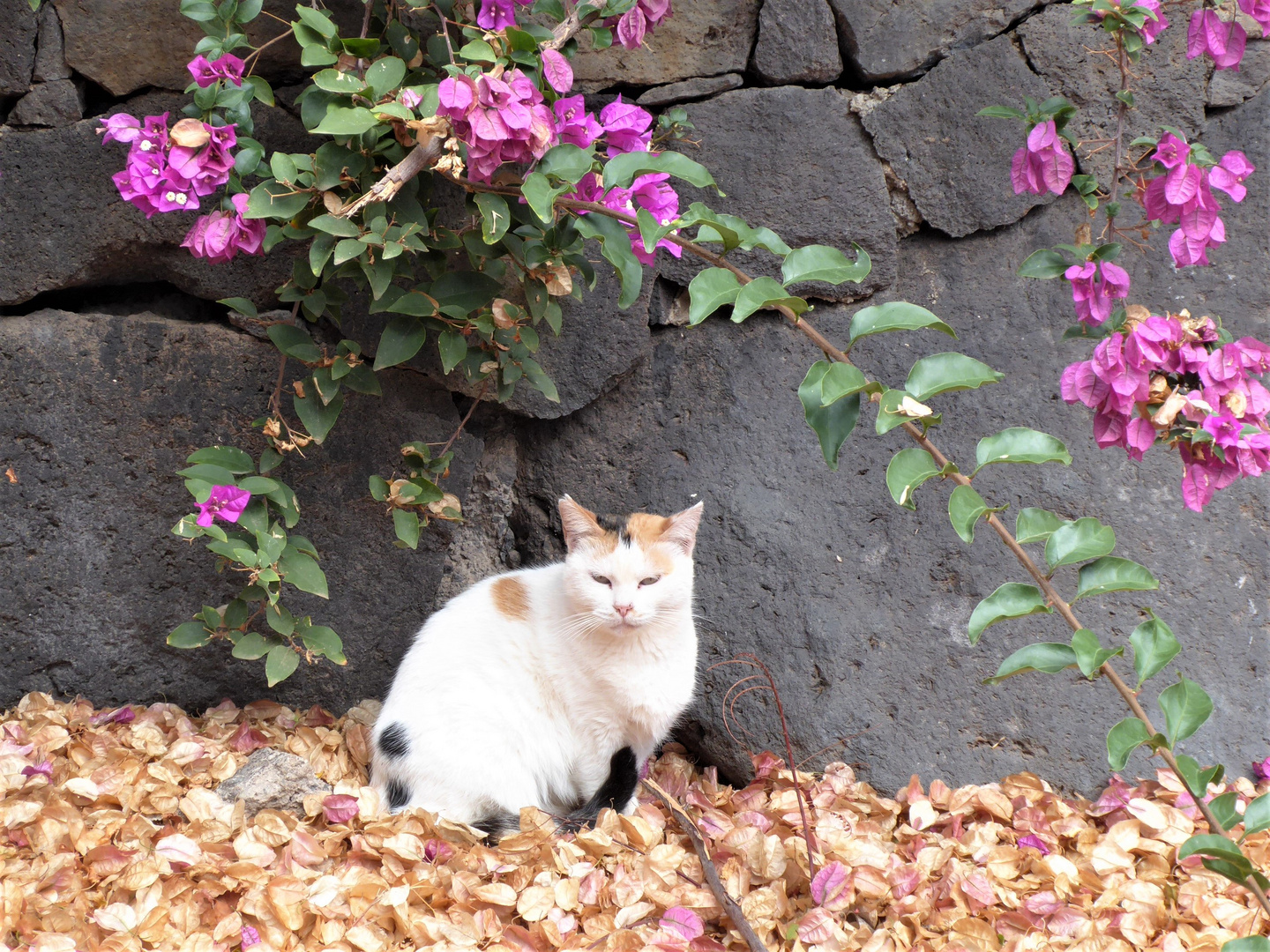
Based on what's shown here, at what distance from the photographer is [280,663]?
213 cm

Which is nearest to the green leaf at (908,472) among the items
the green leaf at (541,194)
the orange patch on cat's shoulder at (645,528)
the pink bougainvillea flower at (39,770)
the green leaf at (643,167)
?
the green leaf at (643,167)

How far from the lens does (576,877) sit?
6.16 feet

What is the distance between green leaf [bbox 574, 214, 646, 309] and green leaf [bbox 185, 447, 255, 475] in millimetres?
981

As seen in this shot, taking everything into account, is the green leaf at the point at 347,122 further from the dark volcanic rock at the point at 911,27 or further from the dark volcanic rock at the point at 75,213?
the dark volcanic rock at the point at 911,27

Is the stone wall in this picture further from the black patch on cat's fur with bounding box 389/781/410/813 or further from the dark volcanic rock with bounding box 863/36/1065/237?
the black patch on cat's fur with bounding box 389/781/410/813

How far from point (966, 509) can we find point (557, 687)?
112 cm

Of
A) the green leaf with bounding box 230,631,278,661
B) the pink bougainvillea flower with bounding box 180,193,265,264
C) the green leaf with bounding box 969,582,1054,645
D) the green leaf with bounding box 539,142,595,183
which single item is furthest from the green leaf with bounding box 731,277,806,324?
the green leaf with bounding box 230,631,278,661

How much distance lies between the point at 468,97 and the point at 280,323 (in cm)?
83

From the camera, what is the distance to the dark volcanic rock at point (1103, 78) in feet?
8.13

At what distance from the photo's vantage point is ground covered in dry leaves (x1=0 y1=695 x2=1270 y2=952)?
1719mm

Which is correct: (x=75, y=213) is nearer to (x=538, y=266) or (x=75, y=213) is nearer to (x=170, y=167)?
(x=170, y=167)

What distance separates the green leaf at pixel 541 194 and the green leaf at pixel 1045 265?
3.19 ft

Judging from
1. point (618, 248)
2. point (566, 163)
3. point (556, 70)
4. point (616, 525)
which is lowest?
point (616, 525)

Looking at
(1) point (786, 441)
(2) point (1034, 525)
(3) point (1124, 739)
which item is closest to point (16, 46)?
(1) point (786, 441)
